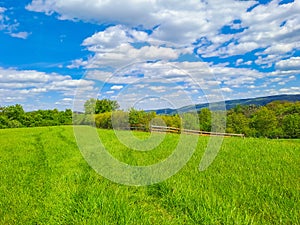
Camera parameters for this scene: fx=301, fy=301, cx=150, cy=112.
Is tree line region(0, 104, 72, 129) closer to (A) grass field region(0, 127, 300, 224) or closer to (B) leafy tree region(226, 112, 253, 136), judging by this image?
(B) leafy tree region(226, 112, 253, 136)

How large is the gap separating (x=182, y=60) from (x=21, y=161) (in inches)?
276

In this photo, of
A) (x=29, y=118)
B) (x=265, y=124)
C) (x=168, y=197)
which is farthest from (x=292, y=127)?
(x=168, y=197)

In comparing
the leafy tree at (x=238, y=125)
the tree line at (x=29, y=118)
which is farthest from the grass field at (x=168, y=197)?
the leafy tree at (x=238, y=125)

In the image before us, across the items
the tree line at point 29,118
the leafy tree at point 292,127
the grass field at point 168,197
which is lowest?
the leafy tree at point 292,127

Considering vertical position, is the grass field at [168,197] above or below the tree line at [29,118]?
below

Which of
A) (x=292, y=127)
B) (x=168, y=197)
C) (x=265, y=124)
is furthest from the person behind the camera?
(x=265, y=124)

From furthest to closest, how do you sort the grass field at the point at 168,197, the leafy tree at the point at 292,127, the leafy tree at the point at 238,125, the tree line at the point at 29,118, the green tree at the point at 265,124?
the tree line at the point at 29,118, the leafy tree at the point at 238,125, the green tree at the point at 265,124, the leafy tree at the point at 292,127, the grass field at the point at 168,197

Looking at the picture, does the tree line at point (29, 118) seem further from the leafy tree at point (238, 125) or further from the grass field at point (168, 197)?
the grass field at point (168, 197)

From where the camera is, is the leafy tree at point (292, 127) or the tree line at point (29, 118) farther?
the tree line at point (29, 118)

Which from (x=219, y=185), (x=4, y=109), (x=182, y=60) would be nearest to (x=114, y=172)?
(x=219, y=185)

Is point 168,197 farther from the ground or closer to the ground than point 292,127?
farther from the ground

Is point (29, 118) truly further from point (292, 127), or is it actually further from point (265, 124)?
point (292, 127)

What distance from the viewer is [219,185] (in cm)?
596

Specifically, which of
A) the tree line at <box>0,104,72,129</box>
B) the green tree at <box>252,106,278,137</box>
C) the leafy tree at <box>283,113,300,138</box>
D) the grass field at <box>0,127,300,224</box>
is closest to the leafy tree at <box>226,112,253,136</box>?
the green tree at <box>252,106,278,137</box>
